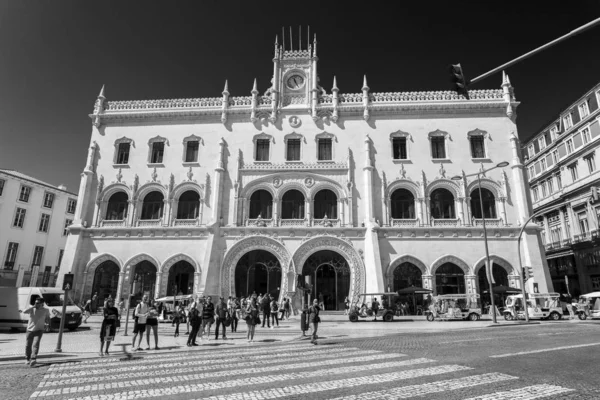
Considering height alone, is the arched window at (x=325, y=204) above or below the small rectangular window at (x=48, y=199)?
below

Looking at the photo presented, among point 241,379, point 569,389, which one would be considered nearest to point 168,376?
point 241,379

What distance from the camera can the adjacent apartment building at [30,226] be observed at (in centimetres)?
3781

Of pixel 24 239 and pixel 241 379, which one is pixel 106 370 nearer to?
pixel 241 379

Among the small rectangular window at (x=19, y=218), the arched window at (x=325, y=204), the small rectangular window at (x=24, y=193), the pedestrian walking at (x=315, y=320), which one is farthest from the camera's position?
the small rectangular window at (x=24, y=193)

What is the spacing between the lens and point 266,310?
20391 millimetres

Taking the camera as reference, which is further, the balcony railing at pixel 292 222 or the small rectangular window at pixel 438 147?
the small rectangular window at pixel 438 147

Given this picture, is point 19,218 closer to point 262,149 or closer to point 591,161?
point 262,149

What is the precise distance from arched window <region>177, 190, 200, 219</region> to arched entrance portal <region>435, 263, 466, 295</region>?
20.4m

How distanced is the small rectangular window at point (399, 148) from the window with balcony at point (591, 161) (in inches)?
747

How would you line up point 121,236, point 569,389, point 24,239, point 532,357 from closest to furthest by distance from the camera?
point 569,389
point 532,357
point 121,236
point 24,239

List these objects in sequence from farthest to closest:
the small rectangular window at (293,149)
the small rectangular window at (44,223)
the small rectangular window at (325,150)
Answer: the small rectangular window at (44,223) < the small rectangular window at (293,149) < the small rectangular window at (325,150)

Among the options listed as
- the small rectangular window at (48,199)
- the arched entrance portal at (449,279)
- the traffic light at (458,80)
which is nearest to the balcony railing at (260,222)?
the arched entrance portal at (449,279)

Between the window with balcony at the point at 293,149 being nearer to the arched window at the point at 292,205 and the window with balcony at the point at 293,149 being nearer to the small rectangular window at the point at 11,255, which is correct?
the arched window at the point at 292,205

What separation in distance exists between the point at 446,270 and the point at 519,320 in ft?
20.2
